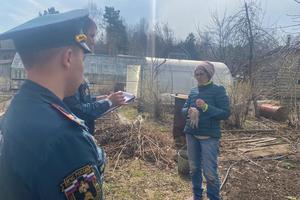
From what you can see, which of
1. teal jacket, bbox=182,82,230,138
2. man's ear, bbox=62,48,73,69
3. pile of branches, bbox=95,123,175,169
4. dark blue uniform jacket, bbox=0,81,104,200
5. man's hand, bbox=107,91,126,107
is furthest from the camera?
pile of branches, bbox=95,123,175,169

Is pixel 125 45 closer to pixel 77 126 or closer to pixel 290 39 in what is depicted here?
pixel 290 39

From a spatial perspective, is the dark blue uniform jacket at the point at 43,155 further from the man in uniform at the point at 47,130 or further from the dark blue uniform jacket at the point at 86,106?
the dark blue uniform jacket at the point at 86,106

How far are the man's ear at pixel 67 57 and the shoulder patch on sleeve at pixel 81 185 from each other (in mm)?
414

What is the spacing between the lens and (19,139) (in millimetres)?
1105

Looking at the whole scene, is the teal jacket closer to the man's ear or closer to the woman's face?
the woman's face

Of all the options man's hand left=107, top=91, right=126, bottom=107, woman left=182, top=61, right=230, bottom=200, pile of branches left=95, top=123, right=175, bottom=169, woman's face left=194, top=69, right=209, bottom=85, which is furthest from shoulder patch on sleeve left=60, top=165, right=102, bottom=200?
pile of branches left=95, top=123, right=175, bottom=169

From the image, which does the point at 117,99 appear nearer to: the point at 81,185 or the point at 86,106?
the point at 86,106

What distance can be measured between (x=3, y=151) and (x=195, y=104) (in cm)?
311

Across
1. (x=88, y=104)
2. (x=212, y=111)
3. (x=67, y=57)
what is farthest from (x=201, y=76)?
(x=67, y=57)

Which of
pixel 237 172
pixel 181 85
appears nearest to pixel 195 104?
pixel 237 172

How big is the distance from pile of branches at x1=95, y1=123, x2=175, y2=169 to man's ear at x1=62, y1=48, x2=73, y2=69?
193 inches

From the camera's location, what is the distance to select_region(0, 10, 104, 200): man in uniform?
1.08 m

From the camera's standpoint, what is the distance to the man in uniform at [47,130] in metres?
1.08

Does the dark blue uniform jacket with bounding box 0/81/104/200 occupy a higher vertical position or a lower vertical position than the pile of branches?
higher
